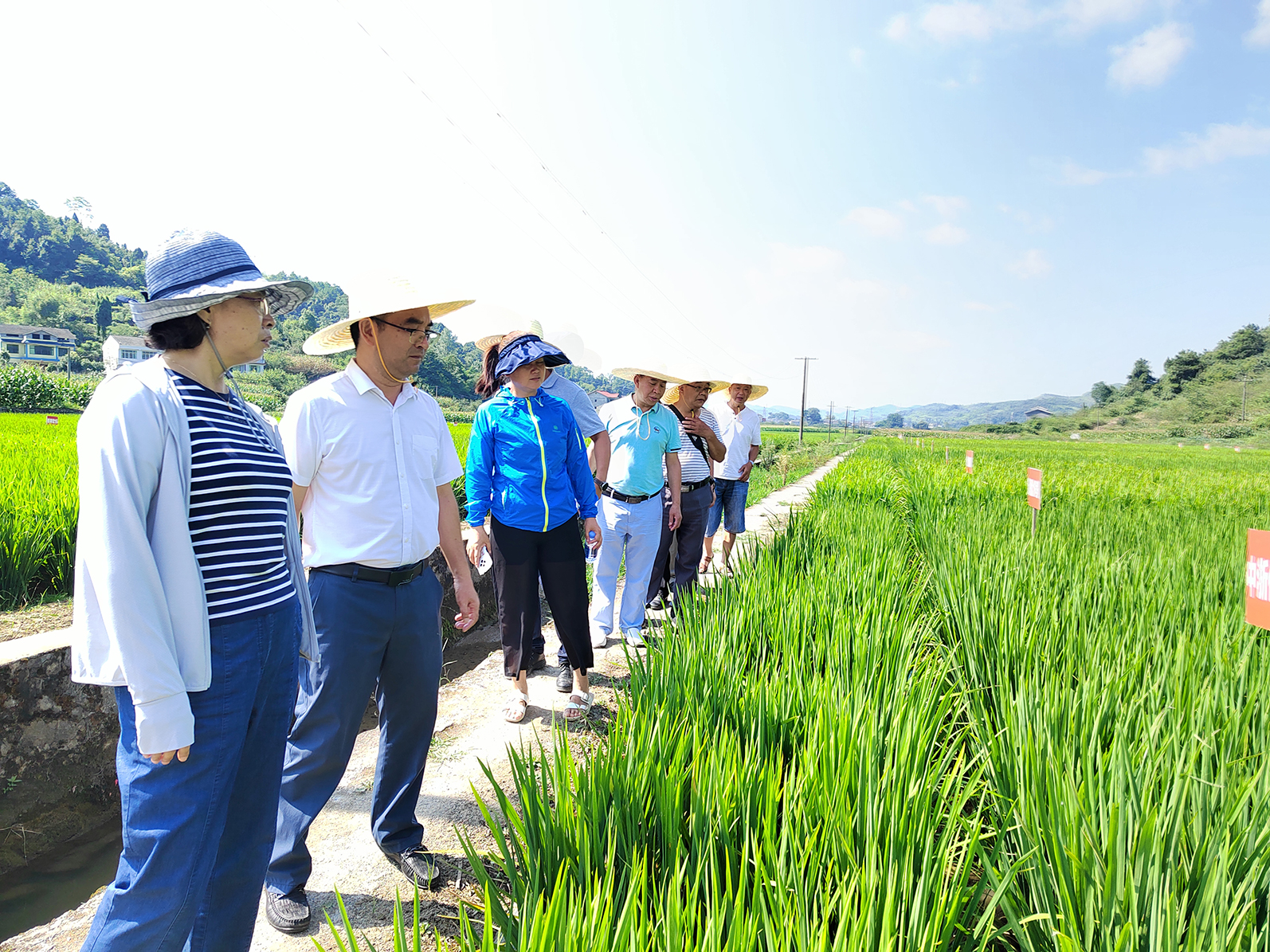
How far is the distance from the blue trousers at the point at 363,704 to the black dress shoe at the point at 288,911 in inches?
0.7

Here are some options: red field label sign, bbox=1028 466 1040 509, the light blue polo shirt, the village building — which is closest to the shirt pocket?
the light blue polo shirt

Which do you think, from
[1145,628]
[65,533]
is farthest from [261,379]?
[1145,628]

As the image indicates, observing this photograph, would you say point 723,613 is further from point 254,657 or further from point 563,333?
point 563,333

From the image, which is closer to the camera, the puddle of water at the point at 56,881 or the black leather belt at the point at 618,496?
the puddle of water at the point at 56,881

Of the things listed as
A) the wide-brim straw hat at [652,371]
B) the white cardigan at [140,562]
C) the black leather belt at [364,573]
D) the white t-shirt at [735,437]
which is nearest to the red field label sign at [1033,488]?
the white t-shirt at [735,437]

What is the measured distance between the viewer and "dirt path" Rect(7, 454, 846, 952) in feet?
5.12

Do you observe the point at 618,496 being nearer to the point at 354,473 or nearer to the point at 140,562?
the point at 354,473

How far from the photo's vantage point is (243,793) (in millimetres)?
1329

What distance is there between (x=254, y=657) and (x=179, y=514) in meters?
0.33

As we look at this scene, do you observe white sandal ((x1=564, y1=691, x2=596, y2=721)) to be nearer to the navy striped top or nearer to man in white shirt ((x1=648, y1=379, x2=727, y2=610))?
man in white shirt ((x1=648, y1=379, x2=727, y2=610))

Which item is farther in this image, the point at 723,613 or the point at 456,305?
the point at 723,613

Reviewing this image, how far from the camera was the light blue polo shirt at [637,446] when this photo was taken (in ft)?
11.0

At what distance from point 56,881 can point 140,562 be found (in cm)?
208

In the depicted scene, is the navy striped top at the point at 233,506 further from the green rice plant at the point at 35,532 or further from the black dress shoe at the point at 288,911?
the green rice plant at the point at 35,532
